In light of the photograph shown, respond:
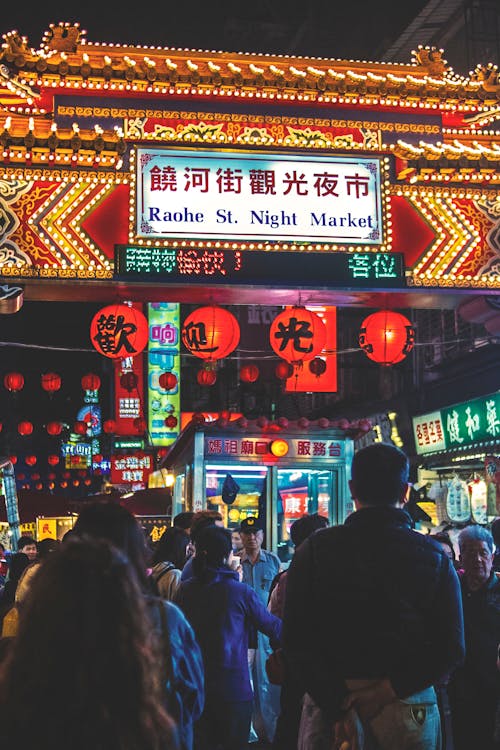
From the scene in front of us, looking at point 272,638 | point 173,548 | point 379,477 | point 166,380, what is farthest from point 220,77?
point 166,380

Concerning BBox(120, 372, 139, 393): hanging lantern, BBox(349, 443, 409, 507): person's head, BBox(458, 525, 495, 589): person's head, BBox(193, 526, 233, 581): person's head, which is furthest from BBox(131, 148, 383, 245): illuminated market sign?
BBox(349, 443, 409, 507): person's head

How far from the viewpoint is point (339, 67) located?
13570 mm

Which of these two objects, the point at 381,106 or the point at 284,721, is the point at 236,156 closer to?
the point at 381,106

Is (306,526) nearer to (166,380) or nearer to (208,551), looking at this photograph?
(208,551)

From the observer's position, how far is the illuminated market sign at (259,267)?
37.8 feet

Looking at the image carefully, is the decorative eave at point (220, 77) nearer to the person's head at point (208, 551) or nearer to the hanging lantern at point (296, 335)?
the hanging lantern at point (296, 335)

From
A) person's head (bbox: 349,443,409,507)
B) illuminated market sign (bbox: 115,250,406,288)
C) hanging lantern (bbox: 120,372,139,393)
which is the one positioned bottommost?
person's head (bbox: 349,443,409,507)

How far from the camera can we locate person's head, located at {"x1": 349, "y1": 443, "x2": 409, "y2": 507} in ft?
13.9

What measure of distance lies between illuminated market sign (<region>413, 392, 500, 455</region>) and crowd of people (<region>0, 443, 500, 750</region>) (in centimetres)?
A: 1157

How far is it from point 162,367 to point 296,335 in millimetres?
18364

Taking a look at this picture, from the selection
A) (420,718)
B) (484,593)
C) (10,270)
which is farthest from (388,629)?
(10,270)

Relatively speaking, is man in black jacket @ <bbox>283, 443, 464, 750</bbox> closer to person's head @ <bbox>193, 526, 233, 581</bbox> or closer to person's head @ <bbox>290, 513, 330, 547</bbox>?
person's head @ <bbox>193, 526, 233, 581</bbox>

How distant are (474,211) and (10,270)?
6.03 meters

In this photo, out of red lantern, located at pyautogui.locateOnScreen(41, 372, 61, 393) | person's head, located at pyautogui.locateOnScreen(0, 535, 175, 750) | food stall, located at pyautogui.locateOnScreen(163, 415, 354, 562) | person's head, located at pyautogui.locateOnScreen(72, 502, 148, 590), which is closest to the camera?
person's head, located at pyautogui.locateOnScreen(0, 535, 175, 750)
